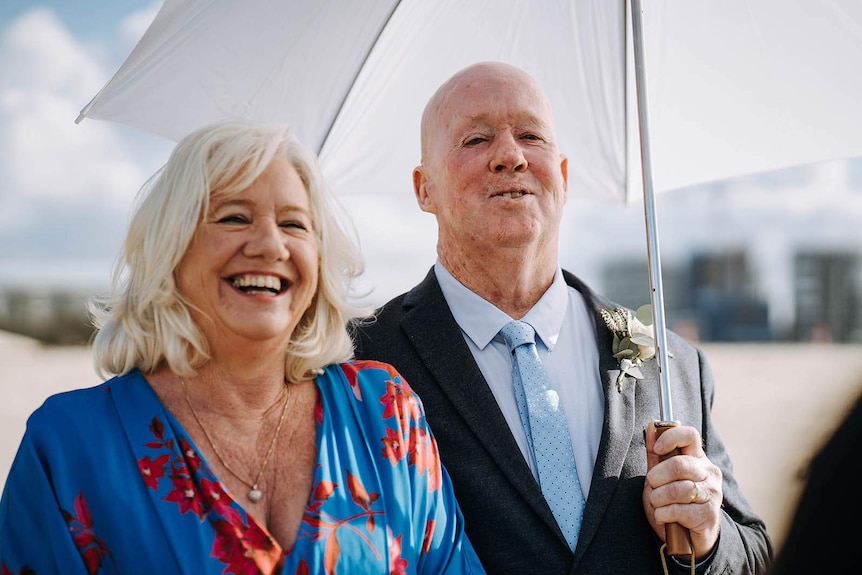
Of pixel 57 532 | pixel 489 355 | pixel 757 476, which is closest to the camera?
pixel 57 532

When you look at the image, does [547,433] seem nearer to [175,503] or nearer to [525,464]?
[525,464]

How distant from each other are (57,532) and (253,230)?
2.63 feet

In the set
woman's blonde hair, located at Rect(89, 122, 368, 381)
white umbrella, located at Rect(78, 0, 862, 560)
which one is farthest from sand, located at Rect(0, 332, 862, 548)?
white umbrella, located at Rect(78, 0, 862, 560)

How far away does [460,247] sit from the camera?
114 inches

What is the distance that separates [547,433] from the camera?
8.30 feet

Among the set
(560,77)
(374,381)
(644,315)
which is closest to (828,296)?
(560,77)

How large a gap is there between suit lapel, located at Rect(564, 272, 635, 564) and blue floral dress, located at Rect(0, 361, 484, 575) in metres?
0.41

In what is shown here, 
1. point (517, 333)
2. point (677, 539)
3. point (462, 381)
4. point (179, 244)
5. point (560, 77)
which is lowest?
point (677, 539)

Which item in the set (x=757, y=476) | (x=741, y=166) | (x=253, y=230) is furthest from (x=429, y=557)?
(x=757, y=476)

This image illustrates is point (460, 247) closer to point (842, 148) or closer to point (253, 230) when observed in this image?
point (253, 230)

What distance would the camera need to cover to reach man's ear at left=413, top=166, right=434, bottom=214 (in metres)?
3.14

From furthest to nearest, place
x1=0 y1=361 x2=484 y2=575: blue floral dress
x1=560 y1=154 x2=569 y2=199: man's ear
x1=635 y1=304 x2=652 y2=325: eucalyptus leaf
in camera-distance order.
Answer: x1=560 y1=154 x2=569 y2=199: man's ear < x1=635 y1=304 x2=652 y2=325: eucalyptus leaf < x1=0 y1=361 x2=484 y2=575: blue floral dress

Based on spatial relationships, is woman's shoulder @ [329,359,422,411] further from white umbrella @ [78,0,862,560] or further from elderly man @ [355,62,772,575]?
white umbrella @ [78,0,862,560]

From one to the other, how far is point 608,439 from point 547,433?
7.1 inches
